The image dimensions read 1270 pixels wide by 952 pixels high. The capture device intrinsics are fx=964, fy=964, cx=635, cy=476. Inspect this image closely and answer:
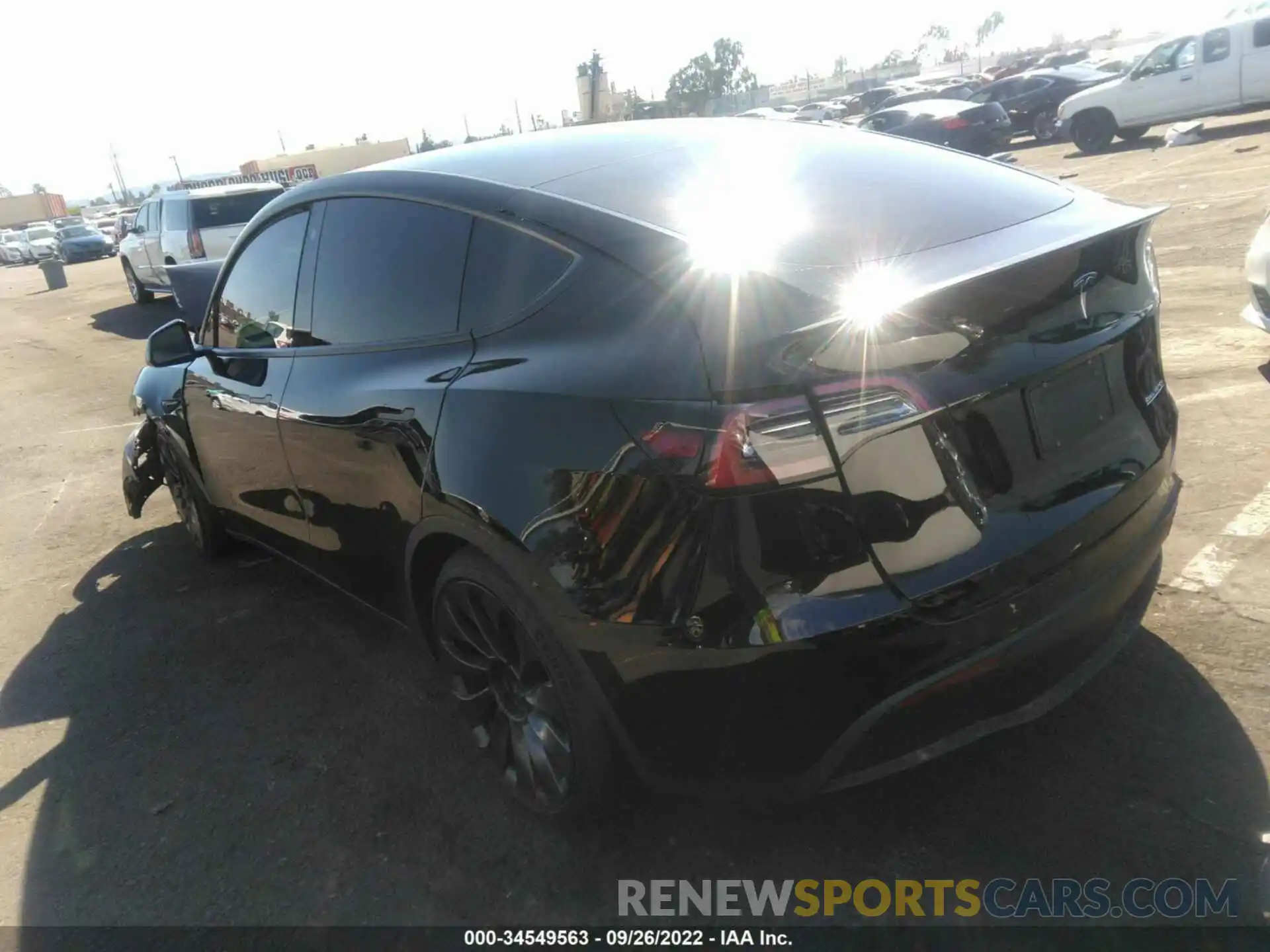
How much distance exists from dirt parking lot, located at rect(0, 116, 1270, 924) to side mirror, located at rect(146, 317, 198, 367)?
116 cm

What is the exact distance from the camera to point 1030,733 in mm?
2811

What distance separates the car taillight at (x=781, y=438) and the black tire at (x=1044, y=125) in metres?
22.8

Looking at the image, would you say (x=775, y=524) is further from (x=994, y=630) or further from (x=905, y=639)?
(x=994, y=630)

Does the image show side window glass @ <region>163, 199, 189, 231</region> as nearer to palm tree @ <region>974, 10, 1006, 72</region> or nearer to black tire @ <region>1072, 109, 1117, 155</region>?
black tire @ <region>1072, 109, 1117, 155</region>

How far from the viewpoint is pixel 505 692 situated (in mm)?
2783

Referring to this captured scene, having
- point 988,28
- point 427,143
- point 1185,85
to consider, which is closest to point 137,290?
point 1185,85

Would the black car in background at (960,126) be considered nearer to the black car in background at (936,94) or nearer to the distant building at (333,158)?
the black car in background at (936,94)

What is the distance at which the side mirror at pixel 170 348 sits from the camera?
426cm

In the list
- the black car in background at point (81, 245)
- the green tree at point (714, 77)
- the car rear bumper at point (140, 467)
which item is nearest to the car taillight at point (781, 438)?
the car rear bumper at point (140, 467)

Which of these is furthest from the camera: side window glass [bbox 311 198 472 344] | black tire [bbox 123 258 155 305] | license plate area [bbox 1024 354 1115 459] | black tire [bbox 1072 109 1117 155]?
black tire [bbox 1072 109 1117 155]

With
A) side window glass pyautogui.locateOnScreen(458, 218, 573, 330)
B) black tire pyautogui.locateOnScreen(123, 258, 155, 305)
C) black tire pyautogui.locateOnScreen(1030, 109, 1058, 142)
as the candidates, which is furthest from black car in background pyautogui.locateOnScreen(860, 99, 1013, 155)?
side window glass pyautogui.locateOnScreen(458, 218, 573, 330)

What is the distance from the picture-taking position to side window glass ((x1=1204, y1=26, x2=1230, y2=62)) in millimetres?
16656

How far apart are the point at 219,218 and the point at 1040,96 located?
58.3 feet

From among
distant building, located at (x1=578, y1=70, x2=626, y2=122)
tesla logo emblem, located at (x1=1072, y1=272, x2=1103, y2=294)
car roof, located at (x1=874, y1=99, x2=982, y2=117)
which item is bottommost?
car roof, located at (x1=874, y1=99, x2=982, y2=117)
